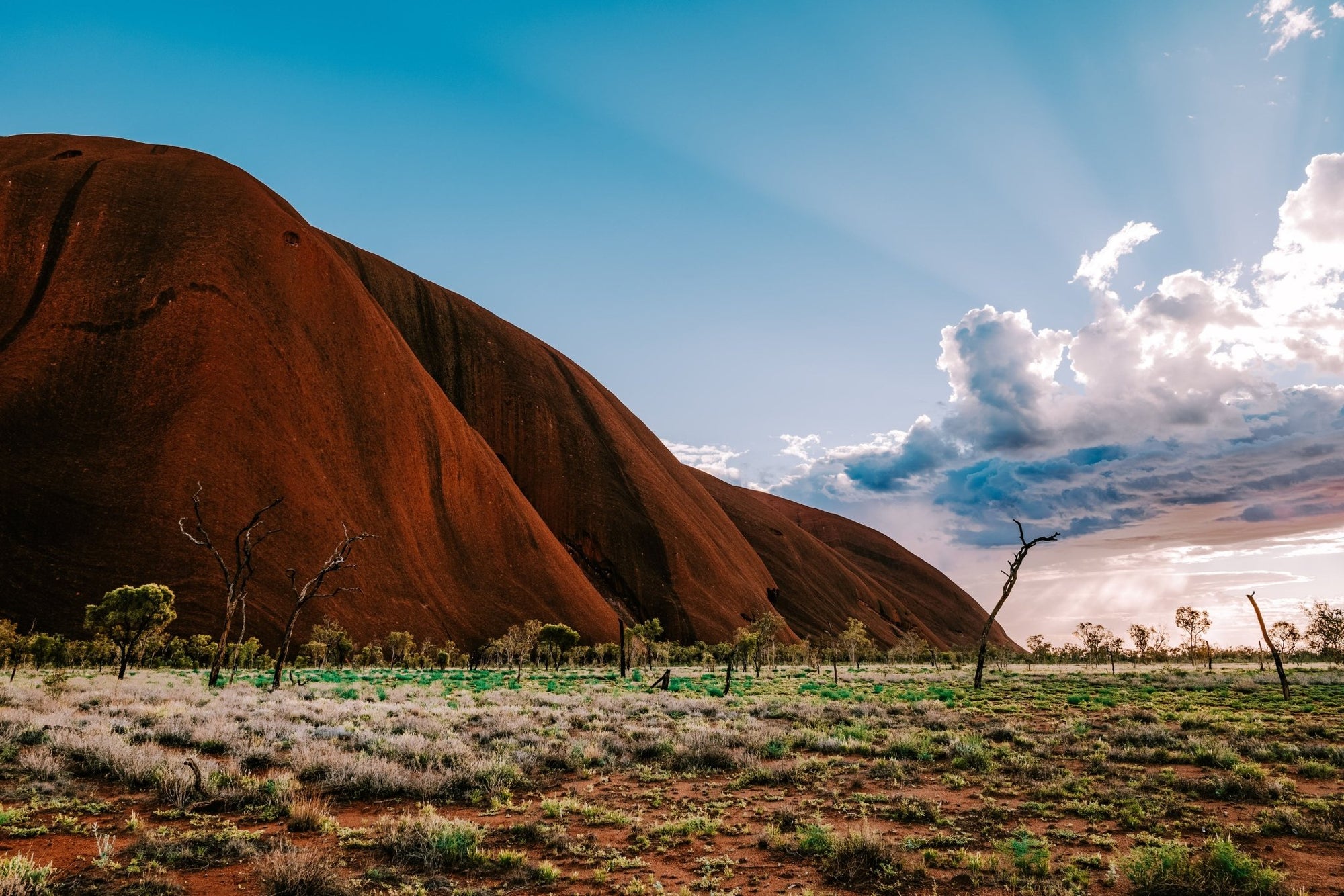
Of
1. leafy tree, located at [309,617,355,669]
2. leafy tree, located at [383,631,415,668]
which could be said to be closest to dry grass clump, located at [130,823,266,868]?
leafy tree, located at [309,617,355,669]

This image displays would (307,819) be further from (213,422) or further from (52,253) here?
(52,253)

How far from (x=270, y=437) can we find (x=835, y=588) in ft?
394

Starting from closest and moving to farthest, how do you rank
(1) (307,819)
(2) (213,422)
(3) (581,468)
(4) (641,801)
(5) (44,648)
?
(1) (307,819)
(4) (641,801)
(5) (44,648)
(2) (213,422)
(3) (581,468)

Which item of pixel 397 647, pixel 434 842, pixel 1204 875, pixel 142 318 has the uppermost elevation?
pixel 142 318

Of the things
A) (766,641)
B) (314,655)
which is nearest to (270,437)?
(314,655)

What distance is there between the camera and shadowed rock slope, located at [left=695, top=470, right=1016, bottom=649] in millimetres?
136750

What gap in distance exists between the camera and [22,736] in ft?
38.7

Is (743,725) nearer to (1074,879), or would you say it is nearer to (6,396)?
(1074,879)

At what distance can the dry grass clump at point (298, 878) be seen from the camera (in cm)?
605

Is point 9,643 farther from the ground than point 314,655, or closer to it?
farther from the ground

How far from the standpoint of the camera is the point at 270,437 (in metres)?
62.8

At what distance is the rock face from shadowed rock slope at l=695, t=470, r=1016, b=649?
2557 centimetres

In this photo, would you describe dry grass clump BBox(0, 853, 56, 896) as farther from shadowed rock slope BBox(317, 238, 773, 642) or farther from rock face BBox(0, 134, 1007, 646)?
shadowed rock slope BBox(317, 238, 773, 642)

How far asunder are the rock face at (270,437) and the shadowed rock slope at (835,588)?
83.9 feet
